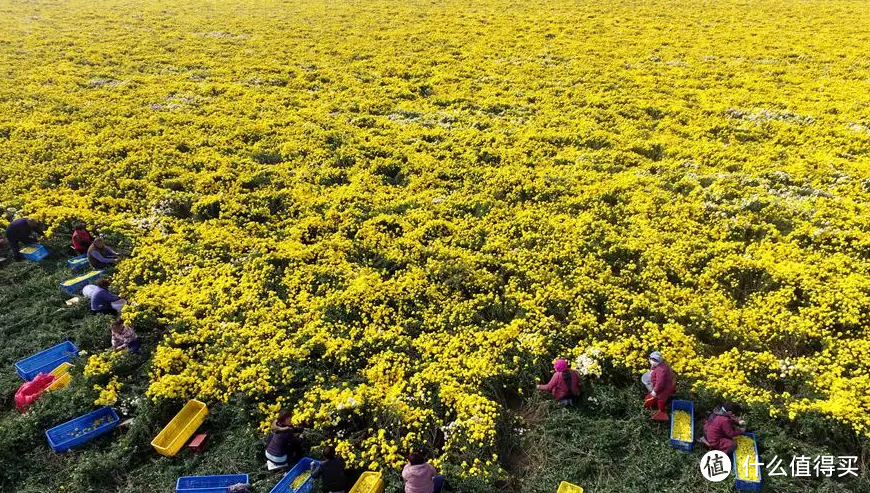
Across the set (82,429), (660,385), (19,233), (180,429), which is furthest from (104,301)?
(660,385)

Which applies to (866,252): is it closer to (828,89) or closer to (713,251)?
(713,251)

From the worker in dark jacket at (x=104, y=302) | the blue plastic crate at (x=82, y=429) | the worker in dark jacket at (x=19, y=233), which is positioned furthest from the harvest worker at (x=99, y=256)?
the blue plastic crate at (x=82, y=429)

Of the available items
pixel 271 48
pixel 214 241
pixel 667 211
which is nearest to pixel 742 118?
pixel 667 211

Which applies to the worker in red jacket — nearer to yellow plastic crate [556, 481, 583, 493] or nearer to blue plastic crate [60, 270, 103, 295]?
yellow plastic crate [556, 481, 583, 493]

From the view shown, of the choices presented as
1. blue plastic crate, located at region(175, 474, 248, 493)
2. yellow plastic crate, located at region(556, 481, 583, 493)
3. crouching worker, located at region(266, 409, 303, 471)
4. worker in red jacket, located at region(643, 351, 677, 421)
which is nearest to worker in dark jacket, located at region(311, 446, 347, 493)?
crouching worker, located at region(266, 409, 303, 471)

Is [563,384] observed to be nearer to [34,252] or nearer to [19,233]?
[34,252]

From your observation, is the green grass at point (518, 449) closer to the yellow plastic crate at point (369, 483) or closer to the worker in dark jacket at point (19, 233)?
the yellow plastic crate at point (369, 483)

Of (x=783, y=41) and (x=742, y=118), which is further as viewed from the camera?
(x=783, y=41)
